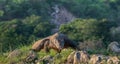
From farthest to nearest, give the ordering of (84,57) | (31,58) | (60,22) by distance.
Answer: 1. (60,22)
2. (31,58)
3. (84,57)

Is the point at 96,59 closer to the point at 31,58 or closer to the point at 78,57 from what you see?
the point at 78,57

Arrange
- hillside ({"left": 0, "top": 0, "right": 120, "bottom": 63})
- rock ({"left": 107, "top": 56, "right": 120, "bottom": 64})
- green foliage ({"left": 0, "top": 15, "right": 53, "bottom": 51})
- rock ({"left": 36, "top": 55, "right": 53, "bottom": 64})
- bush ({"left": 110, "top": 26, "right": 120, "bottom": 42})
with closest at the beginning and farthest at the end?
rock ({"left": 107, "top": 56, "right": 120, "bottom": 64}) < rock ({"left": 36, "top": 55, "right": 53, "bottom": 64}) < hillside ({"left": 0, "top": 0, "right": 120, "bottom": 63}) < bush ({"left": 110, "top": 26, "right": 120, "bottom": 42}) < green foliage ({"left": 0, "top": 15, "right": 53, "bottom": 51})

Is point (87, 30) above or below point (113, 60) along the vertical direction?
below

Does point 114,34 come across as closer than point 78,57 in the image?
No

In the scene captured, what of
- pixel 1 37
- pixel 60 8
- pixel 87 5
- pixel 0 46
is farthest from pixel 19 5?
pixel 0 46

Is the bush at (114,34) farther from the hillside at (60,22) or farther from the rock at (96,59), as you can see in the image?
the rock at (96,59)

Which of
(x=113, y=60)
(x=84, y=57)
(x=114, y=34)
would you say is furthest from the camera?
(x=114, y=34)

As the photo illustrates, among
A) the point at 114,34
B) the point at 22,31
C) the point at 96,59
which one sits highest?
the point at 96,59

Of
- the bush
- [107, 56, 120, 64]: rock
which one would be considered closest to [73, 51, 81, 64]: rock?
[107, 56, 120, 64]: rock

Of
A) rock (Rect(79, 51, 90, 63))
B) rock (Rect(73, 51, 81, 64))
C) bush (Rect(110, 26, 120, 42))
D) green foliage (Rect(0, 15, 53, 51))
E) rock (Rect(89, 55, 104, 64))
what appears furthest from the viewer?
green foliage (Rect(0, 15, 53, 51))

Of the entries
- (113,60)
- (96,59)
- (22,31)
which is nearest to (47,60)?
(96,59)

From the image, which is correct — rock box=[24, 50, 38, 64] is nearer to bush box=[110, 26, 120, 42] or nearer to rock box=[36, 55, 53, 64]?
rock box=[36, 55, 53, 64]

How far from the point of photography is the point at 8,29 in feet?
153

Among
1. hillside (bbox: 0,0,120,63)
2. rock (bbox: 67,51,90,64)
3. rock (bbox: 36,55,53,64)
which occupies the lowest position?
hillside (bbox: 0,0,120,63)
